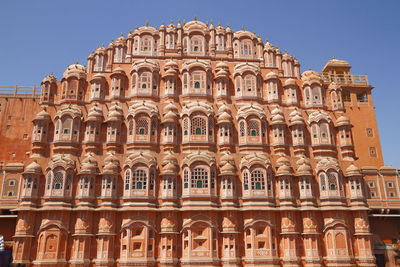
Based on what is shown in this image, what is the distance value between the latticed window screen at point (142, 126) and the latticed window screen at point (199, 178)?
5.99m

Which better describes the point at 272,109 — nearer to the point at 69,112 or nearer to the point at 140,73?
the point at 140,73

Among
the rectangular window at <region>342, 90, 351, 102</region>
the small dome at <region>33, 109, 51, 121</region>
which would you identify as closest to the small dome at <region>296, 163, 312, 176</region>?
the rectangular window at <region>342, 90, 351, 102</region>

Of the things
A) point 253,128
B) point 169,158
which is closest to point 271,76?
point 253,128

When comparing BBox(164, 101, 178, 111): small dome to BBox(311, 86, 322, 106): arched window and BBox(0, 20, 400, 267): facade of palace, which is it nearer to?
BBox(0, 20, 400, 267): facade of palace

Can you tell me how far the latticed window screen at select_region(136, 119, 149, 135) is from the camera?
107 feet

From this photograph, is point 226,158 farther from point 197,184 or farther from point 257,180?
point 197,184

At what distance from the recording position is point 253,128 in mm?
33500

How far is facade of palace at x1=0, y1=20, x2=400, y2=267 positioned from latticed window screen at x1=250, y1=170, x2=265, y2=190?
12 cm

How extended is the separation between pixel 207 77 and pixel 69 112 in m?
13.8

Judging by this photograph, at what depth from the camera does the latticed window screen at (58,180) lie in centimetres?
2973

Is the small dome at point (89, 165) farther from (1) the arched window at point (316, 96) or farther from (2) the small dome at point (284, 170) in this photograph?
(1) the arched window at point (316, 96)

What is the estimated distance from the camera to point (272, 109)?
35.4m

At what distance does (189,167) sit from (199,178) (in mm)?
1305

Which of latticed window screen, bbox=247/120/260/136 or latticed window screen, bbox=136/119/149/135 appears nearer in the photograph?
latticed window screen, bbox=136/119/149/135
